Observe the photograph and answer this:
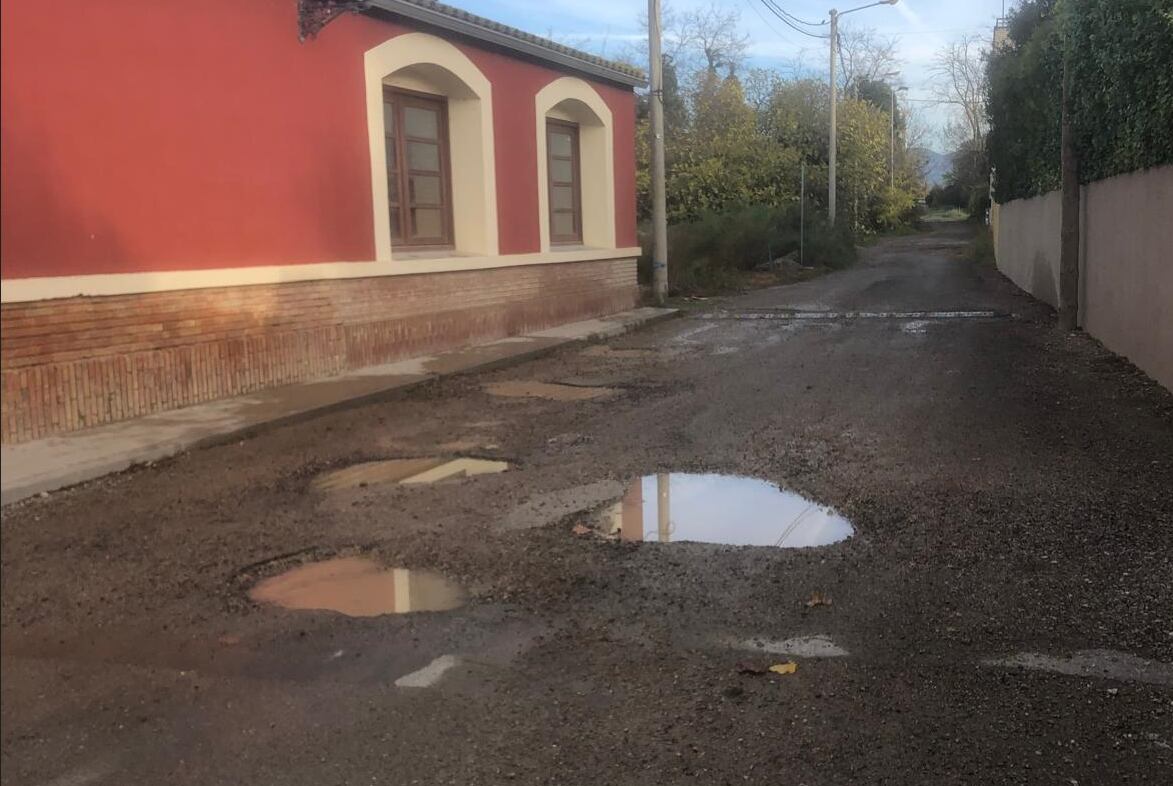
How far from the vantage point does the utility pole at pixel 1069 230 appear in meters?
13.6

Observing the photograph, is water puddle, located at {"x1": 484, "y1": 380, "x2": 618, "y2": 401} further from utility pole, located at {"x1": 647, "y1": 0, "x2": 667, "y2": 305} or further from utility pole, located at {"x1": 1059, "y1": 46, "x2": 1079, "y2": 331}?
utility pole, located at {"x1": 647, "y1": 0, "x2": 667, "y2": 305}

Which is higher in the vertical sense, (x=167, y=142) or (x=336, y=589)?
(x=167, y=142)

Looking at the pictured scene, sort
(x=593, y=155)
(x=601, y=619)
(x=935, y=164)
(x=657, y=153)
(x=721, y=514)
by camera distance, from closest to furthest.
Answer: (x=601, y=619), (x=721, y=514), (x=593, y=155), (x=657, y=153), (x=935, y=164)

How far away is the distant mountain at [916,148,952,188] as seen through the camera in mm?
79438

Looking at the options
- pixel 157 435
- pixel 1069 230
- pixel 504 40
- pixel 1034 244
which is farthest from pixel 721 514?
pixel 1034 244

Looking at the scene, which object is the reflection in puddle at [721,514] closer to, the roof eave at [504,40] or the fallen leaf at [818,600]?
the fallen leaf at [818,600]

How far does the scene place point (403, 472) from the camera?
477 cm

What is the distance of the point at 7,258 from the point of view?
1.06 metres

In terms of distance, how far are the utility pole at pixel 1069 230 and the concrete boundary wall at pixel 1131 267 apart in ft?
0.37

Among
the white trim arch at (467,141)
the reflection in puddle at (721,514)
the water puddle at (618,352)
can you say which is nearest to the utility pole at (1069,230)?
the water puddle at (618,352)

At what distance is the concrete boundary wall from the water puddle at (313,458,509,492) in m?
6.77

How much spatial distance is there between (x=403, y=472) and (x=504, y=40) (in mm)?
9422

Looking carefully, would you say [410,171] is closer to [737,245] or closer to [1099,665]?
[1099,665]

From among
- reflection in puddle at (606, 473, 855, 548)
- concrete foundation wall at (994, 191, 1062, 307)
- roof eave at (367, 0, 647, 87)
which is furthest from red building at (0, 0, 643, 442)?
concrete foundation wall at (994, 191, 1062, 307)
